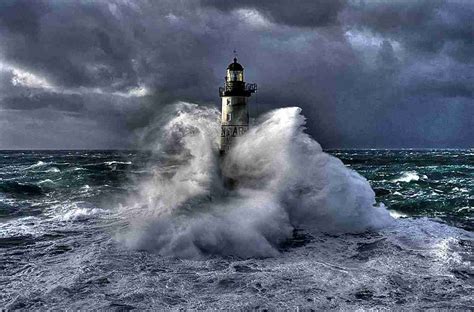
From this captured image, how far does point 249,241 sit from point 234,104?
10371 millimetres

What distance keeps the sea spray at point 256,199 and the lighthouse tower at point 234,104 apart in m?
1.28

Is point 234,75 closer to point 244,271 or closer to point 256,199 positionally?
point 256,199

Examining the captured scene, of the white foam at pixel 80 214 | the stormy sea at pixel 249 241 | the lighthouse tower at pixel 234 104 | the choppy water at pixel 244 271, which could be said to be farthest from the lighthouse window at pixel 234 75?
the choppy water at pixel 244 271

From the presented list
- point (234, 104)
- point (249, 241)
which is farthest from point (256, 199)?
point (234, 104)

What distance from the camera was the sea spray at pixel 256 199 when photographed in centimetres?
1127

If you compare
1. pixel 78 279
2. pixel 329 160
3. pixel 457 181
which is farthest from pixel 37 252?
pixel 457 181

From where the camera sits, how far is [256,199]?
14164mm

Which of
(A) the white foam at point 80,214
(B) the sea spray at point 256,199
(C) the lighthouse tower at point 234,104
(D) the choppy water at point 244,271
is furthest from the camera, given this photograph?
(C) the lighthouse tower at point 234,104

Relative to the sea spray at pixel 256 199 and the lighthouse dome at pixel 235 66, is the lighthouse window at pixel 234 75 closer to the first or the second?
the lighthouse dome at pixel 235 66

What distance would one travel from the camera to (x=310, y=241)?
40.2 ft

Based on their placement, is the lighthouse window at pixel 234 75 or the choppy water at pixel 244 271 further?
the lighthouse window at pixel 234 75

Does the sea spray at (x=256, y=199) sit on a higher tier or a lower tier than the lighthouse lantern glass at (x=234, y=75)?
lower

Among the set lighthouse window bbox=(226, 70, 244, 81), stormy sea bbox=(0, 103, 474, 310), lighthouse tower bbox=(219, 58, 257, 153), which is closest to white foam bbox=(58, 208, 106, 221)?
stormy sea bbox=(0, 103, 474, 310)

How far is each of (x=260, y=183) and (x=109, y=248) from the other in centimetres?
639
